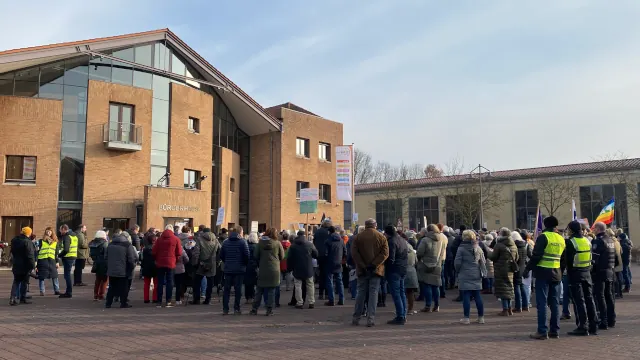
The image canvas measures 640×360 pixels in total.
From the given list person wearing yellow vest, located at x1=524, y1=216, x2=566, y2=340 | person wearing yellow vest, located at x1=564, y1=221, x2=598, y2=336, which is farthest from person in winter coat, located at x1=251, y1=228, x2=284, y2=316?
person wearing yellow vest, located at x1=564, y1=221, x2=598, y2=336

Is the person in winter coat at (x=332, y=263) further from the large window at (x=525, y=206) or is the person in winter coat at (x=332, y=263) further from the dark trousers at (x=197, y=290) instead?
the large window at (x=525, y=206)

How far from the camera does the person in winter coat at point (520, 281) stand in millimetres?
10531

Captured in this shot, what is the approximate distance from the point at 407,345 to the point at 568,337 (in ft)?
8.89

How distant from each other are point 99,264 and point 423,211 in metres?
47.0

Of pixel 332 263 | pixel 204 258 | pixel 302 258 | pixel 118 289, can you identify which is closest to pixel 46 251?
pixel 118 289

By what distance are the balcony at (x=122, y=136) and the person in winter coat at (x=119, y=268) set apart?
15849mm

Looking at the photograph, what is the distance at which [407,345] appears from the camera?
754cm

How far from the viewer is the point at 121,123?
26422mm

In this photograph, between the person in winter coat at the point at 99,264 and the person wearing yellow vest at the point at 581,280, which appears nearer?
the person wearing yellow vest at the point at 581,280

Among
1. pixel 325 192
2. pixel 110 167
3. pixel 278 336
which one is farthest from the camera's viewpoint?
pixel 325 192

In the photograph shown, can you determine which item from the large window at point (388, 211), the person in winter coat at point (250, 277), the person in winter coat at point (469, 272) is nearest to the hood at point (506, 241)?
the person in winter coat at point (469, 272)

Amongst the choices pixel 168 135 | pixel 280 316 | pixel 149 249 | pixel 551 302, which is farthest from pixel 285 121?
pixel 551 302

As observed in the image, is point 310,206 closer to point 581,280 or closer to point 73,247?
point 73,247

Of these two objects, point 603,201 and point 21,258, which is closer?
point 21,258
